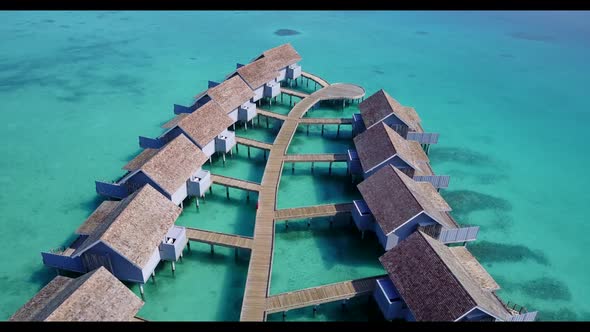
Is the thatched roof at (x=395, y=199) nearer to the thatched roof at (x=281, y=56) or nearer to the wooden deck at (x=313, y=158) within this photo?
the wooden deck at (x=313, y=158)

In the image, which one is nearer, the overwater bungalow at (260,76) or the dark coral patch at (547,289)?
the dark coral patch at (547,289)

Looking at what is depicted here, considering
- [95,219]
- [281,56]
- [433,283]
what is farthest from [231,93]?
[433,283]

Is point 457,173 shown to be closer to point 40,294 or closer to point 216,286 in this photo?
point 216,286

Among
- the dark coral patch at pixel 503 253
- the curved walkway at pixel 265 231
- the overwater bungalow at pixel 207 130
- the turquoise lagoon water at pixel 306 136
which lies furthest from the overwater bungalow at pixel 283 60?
the dark coral patch at pixel 503 253

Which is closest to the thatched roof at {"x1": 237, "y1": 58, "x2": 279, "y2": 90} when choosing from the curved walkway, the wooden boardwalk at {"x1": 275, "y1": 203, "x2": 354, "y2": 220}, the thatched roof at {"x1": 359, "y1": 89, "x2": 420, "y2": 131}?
the curved walkway

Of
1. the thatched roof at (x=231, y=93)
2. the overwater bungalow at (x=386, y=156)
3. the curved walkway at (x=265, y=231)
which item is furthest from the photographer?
the thatched roof at (x=231, y=93)

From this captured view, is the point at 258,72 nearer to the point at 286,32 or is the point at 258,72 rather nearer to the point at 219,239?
the point at 219,239
